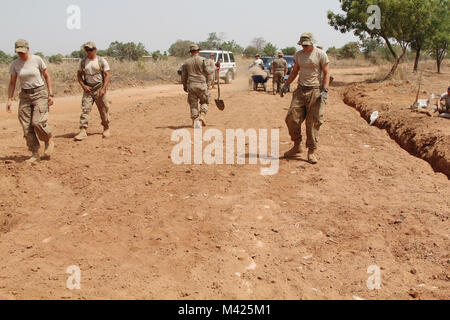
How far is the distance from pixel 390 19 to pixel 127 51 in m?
22.5

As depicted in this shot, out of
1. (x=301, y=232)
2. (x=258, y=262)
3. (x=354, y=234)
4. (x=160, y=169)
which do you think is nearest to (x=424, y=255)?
(x=354, y=234)

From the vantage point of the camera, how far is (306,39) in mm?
6328

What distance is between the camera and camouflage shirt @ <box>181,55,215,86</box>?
29.6 feet

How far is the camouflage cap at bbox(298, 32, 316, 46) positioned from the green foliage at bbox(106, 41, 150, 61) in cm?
3218

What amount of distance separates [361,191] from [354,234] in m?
1.39

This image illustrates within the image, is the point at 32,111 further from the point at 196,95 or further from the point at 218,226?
the point at 218,226

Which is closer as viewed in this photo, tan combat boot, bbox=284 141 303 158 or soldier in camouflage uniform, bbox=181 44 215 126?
tan combat boot, bbox=284 141 303 158

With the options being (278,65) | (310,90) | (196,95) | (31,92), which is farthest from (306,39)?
(278,65)

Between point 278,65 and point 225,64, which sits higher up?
point 225,64

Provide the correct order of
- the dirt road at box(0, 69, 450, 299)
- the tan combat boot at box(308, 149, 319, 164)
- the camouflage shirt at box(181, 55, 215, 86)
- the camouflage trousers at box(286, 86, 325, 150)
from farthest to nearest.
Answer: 1. the camouflage shirt at box(181, 55, 215, 86)
2. the tan combat boot at box(308, 149, 319, 164)
3. the camouflage trousers at box(286, 86, 325, 150)
4. the dirt road at box(0, 69, 450, 299)

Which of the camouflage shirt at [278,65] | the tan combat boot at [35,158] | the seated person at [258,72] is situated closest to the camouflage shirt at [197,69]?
the tan combat boot at [35,158]

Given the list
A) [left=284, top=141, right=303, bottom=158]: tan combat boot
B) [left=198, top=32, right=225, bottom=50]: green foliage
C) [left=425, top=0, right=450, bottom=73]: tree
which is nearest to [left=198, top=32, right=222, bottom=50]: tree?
[left=198, top=32, right=225, bottom=50]: green foliage

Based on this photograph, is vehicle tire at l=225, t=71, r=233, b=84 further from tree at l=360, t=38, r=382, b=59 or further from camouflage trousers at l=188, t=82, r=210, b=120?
tree at l=360, t=38, r=382, b=59

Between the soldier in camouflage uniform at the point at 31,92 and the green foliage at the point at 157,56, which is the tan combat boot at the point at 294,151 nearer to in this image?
the soldier in camouflage uniform at the point at 31,92
